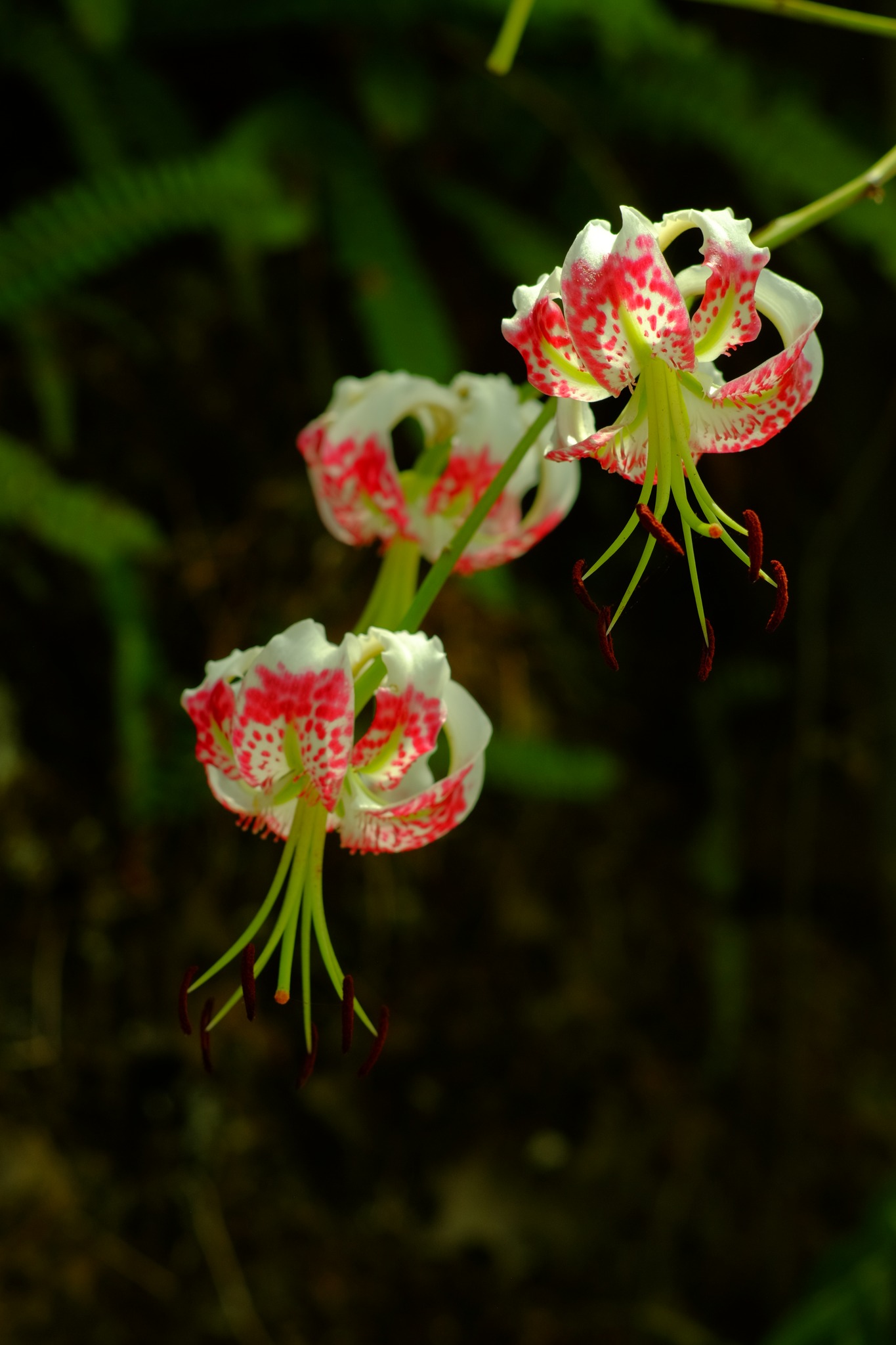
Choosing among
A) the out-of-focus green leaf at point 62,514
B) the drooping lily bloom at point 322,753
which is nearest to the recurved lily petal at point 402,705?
the drooping lily bloom at point 322,753

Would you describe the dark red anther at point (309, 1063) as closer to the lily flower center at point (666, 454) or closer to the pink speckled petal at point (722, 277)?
the lily flower center at point (666, 454)

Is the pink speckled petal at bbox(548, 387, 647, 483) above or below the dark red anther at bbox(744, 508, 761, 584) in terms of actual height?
above

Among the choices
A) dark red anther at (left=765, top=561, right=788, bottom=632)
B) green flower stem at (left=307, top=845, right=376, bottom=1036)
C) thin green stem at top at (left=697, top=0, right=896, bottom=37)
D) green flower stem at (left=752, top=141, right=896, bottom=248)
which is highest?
thin green stem at top at (left=697, top=0, right=896, bottom=37)

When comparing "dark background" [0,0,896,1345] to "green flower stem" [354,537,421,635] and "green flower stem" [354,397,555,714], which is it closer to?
"green flower stem" [354,537,421,635]

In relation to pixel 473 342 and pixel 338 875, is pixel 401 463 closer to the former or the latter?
pixel 473 342

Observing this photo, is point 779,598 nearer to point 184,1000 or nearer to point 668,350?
point 668,350

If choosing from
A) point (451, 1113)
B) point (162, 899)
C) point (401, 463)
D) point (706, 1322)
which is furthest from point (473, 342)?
point (706, 1322)

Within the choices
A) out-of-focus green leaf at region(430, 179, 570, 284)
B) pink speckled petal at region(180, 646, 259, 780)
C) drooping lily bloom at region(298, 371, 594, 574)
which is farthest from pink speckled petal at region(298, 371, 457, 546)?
out-of-focus green leaf at region(430, 179, 570, 284)
